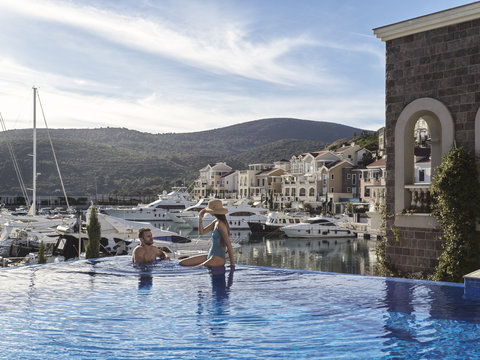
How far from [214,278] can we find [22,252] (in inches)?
845

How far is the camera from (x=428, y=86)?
1070cm

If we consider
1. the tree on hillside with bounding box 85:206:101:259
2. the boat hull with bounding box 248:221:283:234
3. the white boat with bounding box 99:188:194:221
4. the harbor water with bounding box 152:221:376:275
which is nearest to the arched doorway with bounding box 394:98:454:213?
the tree on hillside with bounding box 85:206:101:259

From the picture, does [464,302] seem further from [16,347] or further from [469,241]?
[16,347]

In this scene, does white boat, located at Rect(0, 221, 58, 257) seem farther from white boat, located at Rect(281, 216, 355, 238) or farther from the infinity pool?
white boat, located at Rect(281, 216, 355, 238)

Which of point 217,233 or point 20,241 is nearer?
point 217,233

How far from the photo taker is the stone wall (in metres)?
10.1

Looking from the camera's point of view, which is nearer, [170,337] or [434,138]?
[170,337]

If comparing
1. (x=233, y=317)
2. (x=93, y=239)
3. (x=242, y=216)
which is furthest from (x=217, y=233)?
(x=242, y=216)

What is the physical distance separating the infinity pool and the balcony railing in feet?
8.72

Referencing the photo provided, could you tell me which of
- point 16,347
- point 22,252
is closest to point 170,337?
point 16,347

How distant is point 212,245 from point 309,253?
96.6 feet

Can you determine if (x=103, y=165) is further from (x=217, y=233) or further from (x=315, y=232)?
(x=217, y=233)

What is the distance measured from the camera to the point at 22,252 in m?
27.3

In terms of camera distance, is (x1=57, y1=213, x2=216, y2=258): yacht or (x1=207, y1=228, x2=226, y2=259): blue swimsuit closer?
(x1=207, y1=228, x2=226, y2=259): blue swimsuit
